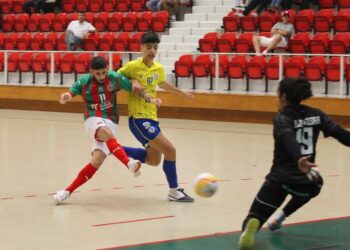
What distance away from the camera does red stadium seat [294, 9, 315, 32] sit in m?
17.9

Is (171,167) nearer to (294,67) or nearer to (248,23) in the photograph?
(294,67)

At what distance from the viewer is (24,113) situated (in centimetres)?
1977

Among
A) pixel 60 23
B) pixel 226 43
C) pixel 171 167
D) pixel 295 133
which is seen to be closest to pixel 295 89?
Answer: pixel 295 133

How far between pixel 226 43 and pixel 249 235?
1268 centimetres

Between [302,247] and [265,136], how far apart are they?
844 cm

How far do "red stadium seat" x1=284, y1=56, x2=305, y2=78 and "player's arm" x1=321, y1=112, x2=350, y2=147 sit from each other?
10020 millimetres

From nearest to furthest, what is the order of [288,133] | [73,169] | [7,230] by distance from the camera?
[288,133], [7,230], [73,169]

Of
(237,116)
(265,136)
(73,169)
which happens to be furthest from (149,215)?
(237,116)

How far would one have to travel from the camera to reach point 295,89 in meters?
6.06

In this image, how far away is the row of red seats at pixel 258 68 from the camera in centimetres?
A: 1594

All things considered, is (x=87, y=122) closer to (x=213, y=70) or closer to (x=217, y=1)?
(x=213, y=70)

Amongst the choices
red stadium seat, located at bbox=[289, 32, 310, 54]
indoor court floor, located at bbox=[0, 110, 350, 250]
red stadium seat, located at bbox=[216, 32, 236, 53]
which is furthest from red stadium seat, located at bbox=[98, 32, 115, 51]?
indoor court floor, located at bbox=[0, 110, 350, 250]

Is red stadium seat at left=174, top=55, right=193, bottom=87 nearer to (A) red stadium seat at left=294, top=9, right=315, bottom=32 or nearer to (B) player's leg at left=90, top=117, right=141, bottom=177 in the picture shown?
(A) red stadium seat at left=294, top=9, right=315, bottom=32

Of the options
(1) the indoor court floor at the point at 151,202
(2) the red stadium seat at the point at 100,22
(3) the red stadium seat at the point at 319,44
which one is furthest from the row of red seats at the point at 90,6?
(1) the indoor court floor at the point at 151,202
